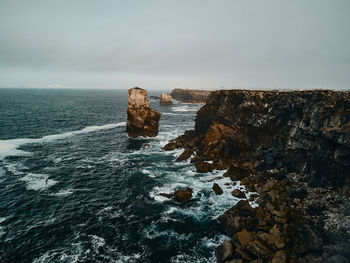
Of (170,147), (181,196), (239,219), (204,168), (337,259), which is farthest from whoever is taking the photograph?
(170,147)

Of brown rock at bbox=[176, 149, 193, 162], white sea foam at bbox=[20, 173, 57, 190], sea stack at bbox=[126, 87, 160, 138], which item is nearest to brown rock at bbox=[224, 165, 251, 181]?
brown rock at bbox=[176, 149, 193, 162]

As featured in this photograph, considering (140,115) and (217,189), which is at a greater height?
(140,115)

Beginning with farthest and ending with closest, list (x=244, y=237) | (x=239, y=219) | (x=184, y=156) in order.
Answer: (x=184, y=156)
(x=239, y=219)
(x=244, y=237)

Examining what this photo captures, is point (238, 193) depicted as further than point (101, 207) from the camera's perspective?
Yes

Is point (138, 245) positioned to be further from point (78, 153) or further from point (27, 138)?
point (27, 138)

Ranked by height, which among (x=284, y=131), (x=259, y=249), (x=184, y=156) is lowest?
(x=259, y=249)

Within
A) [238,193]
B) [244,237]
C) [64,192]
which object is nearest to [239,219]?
[244,237]

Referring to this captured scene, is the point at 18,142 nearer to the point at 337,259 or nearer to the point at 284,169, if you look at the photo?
the point at 284,169
